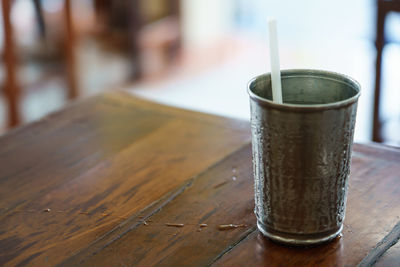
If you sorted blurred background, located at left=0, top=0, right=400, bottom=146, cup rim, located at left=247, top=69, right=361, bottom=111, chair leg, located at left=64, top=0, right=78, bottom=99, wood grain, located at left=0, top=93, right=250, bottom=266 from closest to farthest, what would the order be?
1. cup rim, located at left=247, top=69, right=361, bottom=111
2. wood grain, located at left=0, top=93, right=250, bottom=266
3. chair leg, located at left=64, top=0, right=78, bottom=99
4. blurred background, located at left=0, top=0, right=400, bottom=146

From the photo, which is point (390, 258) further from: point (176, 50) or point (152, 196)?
point (176, 50)

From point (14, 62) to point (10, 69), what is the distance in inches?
1.4

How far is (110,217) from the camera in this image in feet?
2.89

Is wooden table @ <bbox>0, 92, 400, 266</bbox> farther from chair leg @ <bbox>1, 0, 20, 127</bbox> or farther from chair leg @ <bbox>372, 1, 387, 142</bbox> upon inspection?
chair leg @ <bbox>1, 0, 20, 127</bbox>

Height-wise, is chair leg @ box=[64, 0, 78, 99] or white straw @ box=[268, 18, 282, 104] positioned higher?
white straw @ box=[268, 18, 282, 104]

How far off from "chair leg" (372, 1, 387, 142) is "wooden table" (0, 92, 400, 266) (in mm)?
689

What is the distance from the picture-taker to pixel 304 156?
0.75 m

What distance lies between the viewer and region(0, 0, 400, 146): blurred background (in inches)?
121

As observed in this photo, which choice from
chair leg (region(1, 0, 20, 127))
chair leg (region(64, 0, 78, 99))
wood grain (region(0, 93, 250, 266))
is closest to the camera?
wood grain (region(0, 93, 250, 266))

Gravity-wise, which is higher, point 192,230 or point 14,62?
point 192,230

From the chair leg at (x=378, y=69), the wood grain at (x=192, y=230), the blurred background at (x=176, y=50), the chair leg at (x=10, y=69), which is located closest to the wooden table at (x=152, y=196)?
the wood grain at (x=192, y=230)

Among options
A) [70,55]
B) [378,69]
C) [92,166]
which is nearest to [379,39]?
[378,69]

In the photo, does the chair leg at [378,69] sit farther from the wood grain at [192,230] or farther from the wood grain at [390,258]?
the wood grain at [390,258]

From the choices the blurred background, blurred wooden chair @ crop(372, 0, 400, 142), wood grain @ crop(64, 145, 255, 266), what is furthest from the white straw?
the blurred background
